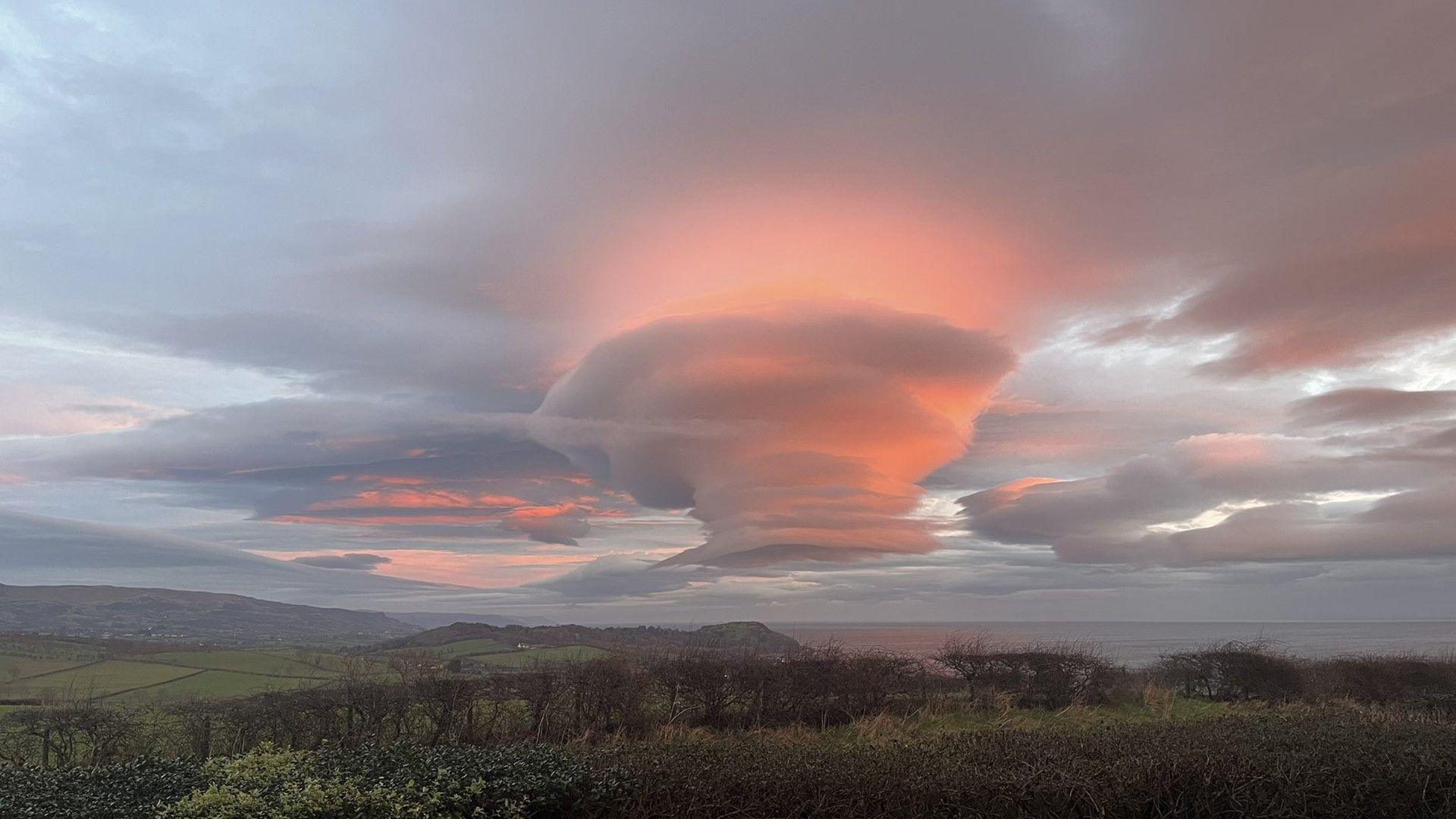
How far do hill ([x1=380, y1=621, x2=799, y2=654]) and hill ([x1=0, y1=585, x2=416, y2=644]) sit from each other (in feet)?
104

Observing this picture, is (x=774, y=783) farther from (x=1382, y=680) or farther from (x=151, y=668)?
(x=151, y=668)

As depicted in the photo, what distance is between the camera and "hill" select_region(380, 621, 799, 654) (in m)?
17.9

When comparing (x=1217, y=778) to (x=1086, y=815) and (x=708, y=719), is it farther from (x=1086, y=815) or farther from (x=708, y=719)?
(x=708, y=719)

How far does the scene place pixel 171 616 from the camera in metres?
81.2

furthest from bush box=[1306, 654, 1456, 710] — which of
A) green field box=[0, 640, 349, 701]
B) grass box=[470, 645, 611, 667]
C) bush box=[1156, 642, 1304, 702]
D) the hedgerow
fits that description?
green field box=[0, 640, 349, 701]

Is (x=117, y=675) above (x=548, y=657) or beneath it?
beneath

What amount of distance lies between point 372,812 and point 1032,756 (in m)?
6.06

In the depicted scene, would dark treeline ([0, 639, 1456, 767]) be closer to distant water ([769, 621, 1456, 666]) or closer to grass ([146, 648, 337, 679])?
distant water ([769, 621, 1456, 666])

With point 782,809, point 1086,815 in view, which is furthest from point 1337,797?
point 782,809

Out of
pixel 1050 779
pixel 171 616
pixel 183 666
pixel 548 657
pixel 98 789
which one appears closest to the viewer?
pixel 98 789

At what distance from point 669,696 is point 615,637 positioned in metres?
10.3

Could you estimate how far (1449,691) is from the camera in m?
21.0

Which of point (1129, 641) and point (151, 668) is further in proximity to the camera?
point (1129, 641)

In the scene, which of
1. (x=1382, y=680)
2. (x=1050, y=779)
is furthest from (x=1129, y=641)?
(x=1050, y=779)
